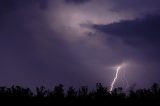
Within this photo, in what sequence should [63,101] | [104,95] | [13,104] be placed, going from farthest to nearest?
[104,95], [63,101], [13,104]

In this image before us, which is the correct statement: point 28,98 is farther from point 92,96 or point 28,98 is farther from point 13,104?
point 92,96

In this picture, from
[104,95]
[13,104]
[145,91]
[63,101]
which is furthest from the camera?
[145,91]

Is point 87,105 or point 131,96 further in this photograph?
point 131,96

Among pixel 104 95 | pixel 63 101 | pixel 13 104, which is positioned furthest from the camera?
pixel 104 95

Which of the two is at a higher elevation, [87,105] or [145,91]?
[145,91]

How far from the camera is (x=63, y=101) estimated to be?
4191 cm

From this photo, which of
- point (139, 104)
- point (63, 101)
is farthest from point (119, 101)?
point (63, 101)

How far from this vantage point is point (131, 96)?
155 feet

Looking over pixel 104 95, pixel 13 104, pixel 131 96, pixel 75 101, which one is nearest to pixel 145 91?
pixel 131 96

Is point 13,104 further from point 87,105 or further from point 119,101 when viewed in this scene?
point 119,101

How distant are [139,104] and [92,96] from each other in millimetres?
7159

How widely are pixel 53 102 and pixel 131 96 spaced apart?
1023 cm

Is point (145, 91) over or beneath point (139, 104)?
over

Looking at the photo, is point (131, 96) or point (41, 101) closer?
point (41, 101)
